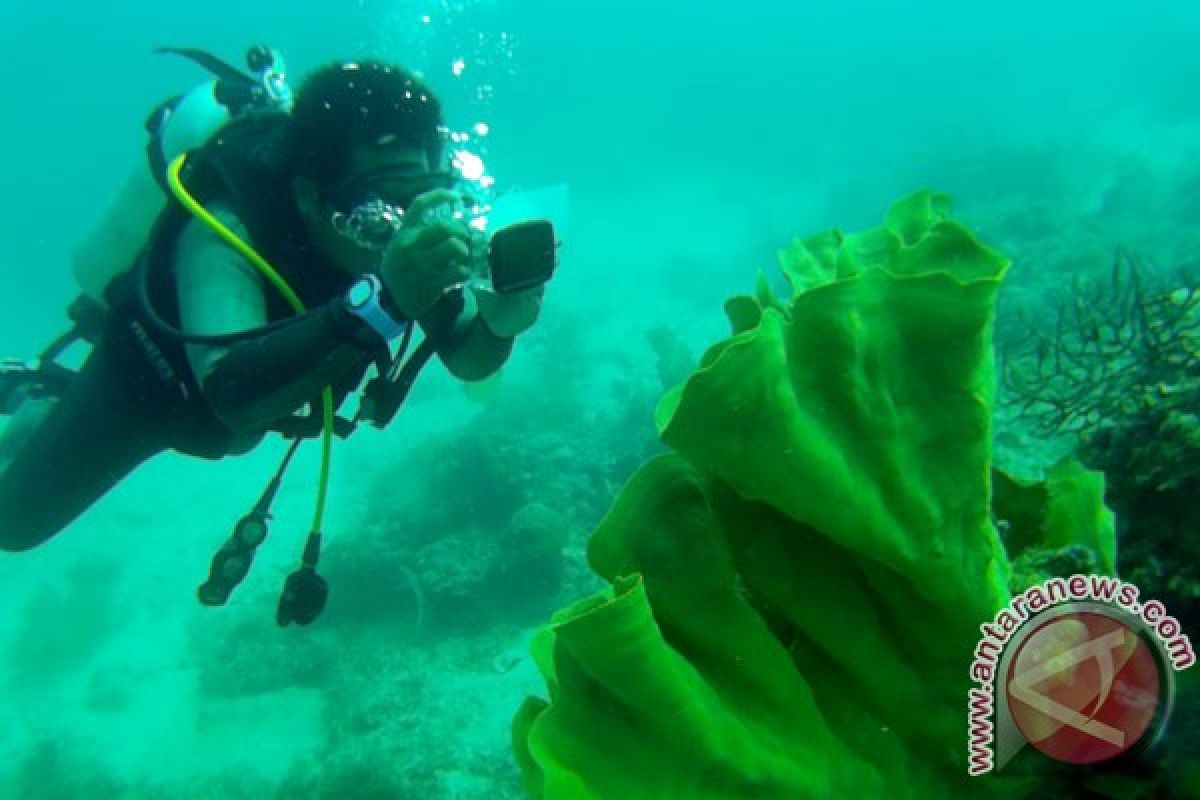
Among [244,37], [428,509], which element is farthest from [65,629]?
[244,37]

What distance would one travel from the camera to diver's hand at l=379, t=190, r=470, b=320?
3.00m

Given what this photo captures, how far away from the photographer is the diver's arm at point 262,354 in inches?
122

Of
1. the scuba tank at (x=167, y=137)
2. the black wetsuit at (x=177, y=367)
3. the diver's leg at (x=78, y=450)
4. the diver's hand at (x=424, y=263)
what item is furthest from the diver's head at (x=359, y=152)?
the diver's leg at (x=78, y=450)

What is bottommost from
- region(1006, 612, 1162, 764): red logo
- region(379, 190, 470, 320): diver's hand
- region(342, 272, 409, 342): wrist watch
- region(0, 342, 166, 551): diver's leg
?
region(0, 342, 166, 551): diver's leg

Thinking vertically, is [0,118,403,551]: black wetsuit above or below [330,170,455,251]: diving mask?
below

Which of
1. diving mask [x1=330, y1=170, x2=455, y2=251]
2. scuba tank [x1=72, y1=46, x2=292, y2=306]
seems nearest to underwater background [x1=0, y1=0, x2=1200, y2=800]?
diving mask [x1=330, y1=170, x2=455, y2=251]

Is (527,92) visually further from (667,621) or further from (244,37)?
(667,621)

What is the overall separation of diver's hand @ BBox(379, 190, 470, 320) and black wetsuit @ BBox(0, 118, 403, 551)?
0.23 metres

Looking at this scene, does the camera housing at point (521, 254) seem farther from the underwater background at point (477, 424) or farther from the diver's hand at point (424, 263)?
the underwater background at point (477, 424)

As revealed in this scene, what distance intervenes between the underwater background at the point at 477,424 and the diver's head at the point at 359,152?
599 millimetres

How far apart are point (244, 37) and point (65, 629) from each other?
192ft

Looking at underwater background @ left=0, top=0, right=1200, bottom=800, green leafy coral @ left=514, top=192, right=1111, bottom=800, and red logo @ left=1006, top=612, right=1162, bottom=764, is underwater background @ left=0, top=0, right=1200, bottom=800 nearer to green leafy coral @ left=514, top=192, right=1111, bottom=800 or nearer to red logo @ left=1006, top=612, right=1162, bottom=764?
red logo @ left=1006, top=612, right=1162, bottom=764

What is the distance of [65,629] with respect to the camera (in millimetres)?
14203
